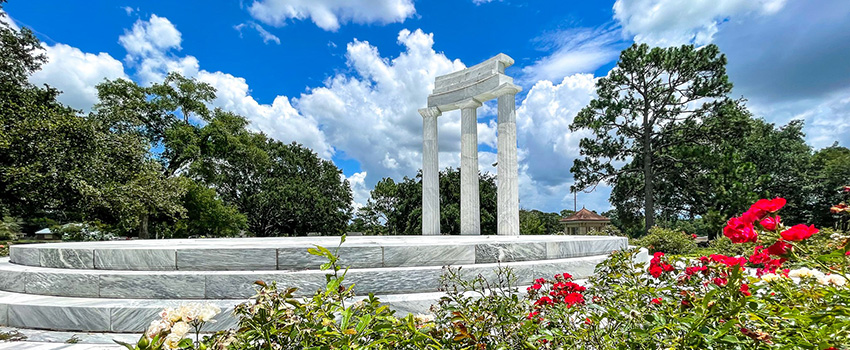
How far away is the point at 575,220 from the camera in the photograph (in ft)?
110

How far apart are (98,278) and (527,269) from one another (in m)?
6.20

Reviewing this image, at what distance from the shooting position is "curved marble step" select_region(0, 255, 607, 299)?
5.07 meters

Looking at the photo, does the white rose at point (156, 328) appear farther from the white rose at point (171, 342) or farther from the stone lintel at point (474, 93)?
the stone lintel at point (474, 93)

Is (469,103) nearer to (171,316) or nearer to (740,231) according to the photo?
(740,231)

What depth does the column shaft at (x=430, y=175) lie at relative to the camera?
13.6m

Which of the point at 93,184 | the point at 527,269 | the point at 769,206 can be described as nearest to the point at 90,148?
the point at 93,184

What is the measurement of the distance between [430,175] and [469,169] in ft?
4.73

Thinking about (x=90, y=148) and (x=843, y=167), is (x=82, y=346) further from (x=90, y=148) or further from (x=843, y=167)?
(x=843, y=167)

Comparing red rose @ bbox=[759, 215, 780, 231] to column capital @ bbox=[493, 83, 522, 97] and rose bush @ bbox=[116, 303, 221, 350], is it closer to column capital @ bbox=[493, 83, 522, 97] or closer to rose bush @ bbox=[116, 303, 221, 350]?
rose bush @ bbox=[116, 303, 221, 350]

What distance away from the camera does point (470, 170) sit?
13.2 m

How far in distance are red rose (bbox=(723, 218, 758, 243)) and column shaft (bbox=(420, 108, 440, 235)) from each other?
11856 mm

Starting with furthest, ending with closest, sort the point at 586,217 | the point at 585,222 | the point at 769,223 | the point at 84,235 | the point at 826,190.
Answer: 1. the point at 586,217
2. the point at 585,222
3. the point at 826,190
4. the point at 84,235
5. the point at 769,223

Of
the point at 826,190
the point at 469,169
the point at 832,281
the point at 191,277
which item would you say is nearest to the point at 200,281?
the point at 191,277

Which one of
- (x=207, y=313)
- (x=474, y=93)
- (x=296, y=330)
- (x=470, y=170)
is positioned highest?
A: (x=474, y=93)
